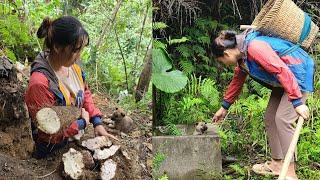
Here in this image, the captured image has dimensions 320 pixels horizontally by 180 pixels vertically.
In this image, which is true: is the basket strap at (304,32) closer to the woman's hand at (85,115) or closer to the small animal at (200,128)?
the small animal at (200,128)

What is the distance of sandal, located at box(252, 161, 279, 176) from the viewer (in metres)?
2.44

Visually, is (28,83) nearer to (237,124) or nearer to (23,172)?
(23,172)

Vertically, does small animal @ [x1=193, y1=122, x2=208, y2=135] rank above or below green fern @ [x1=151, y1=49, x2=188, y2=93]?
below

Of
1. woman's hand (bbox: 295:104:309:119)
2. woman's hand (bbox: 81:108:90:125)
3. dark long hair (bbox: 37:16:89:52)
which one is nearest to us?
dark long hair (bbox: 37:16:89:52)

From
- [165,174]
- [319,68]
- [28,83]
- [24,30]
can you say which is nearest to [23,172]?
[28,83]

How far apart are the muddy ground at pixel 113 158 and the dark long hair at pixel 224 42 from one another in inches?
19.9

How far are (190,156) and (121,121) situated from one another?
75cm

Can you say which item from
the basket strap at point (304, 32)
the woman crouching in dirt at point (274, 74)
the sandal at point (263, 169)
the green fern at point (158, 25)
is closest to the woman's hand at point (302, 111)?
the woman crouching in dirt at point (274, 74)

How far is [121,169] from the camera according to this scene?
169 cm

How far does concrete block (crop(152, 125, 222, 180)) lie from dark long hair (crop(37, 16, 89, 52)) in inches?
38.8

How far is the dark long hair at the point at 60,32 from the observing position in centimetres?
143

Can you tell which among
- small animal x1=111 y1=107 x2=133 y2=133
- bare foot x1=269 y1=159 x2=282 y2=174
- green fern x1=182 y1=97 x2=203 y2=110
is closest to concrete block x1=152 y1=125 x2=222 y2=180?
green fern x1=182 y1=97 x2=203 y2=110

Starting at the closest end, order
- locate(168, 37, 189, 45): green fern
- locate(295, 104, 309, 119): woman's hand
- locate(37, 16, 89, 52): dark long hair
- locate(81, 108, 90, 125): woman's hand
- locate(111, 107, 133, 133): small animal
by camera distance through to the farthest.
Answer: locate(37, 16, 89, 52): dark long hair → locate(81, 108, 90, 125): woman's hand → locate(111, 107, 133, 133): small animal → locate(295, 104, 309, 119): woman's hand → locate(168, 37, 189, 45): green fern

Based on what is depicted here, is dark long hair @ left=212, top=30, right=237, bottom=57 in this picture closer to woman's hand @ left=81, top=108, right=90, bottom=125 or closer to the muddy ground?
the muddy ground
